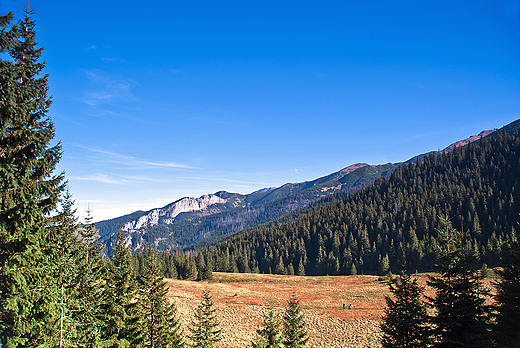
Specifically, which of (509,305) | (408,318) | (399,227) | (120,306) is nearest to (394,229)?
(399,227)

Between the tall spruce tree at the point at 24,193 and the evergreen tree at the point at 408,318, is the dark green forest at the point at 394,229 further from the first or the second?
the tall spruce tree at the point at 24,193

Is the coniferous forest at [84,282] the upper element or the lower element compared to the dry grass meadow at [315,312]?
upper

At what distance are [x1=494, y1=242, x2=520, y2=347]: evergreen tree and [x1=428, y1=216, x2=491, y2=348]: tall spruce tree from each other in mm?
1051

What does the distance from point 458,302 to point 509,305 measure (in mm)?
4361

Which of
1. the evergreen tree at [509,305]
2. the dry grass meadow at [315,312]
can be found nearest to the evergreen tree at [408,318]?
the evergreen tree at [509,305]

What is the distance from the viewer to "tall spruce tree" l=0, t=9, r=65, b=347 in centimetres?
1037

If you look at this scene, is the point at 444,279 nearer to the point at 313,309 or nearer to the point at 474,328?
the point at 474,328

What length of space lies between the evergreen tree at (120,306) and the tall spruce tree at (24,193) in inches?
230

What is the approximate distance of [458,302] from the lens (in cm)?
1327

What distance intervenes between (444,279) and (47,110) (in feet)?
71.3

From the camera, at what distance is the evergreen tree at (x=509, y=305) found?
13742 millimetres

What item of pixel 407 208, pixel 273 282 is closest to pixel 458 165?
pixel 407 208

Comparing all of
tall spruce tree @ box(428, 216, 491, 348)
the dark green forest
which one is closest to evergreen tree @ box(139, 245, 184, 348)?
tall spruce tree @ box(428, 216, 491, 348)

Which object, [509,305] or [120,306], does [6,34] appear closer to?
[120,306]
